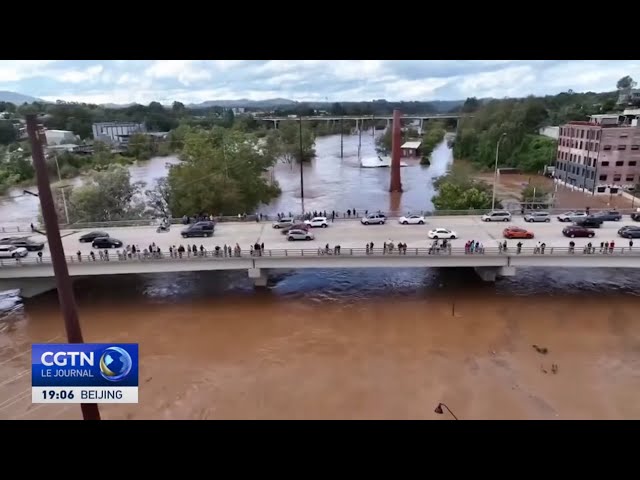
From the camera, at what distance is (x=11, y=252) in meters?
16.4

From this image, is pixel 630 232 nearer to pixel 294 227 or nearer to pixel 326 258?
Answer: pixel 326 258

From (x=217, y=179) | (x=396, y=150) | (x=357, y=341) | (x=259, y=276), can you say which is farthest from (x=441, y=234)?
(x=396, y=150)

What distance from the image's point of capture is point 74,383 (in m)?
5.02

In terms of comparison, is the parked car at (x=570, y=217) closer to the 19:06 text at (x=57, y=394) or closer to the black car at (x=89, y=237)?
the black car at (x=89, y=237)

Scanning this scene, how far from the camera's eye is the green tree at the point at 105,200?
932 inches

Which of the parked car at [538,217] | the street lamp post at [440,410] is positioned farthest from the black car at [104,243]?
the parked car at [538,217]

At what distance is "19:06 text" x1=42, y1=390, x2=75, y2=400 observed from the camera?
499 centimetres

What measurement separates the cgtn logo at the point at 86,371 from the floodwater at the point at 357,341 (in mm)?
6737

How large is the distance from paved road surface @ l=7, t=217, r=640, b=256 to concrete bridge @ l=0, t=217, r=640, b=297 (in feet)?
0.12

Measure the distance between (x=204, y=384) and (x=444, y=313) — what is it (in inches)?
339

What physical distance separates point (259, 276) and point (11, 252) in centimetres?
881

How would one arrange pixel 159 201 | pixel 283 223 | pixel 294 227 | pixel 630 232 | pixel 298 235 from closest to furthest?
pixel 630 232 < pixel 298 235 < pixel 294 227 < pixel 283 223 < pixel 159 201
